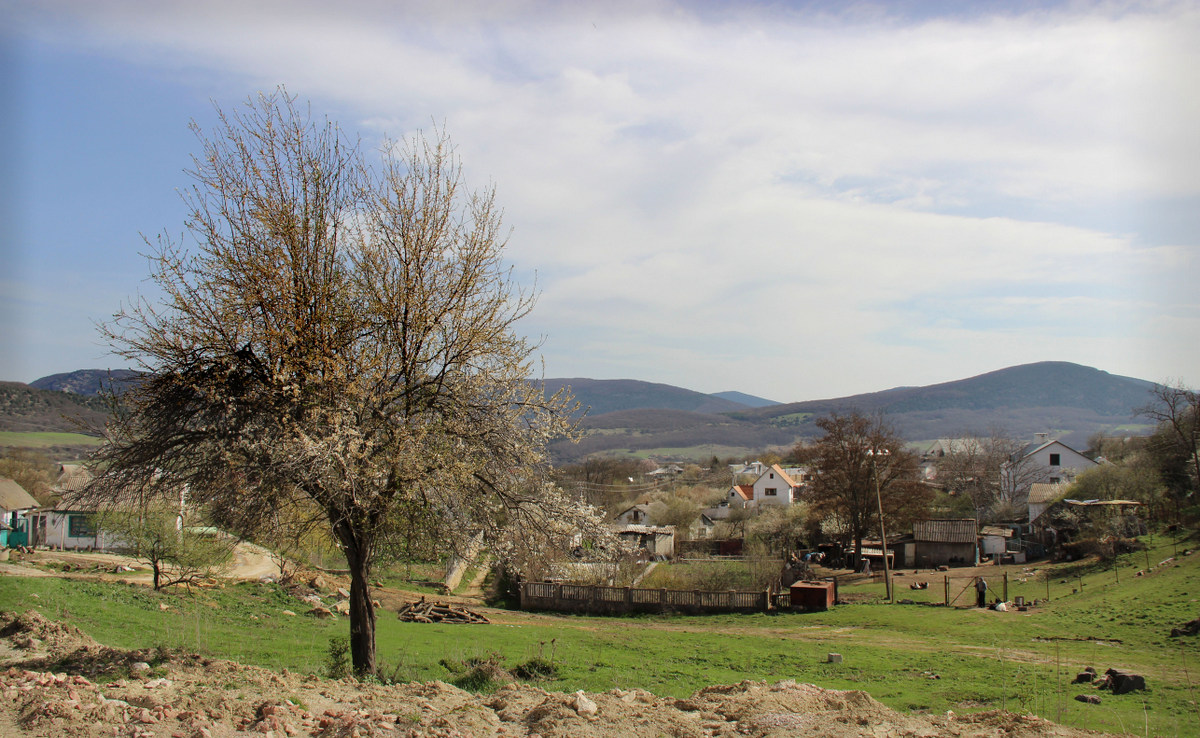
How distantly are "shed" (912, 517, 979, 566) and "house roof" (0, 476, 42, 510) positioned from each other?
57.8m

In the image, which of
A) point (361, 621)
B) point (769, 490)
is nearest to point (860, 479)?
point (769, 490)

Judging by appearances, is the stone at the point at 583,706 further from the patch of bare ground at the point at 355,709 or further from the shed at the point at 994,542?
the shed at the point at 994,542

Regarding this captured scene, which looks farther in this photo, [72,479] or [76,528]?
[76,528]

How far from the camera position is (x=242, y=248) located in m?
9.48

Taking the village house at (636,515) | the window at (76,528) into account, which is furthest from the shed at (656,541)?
the window at (76,528)

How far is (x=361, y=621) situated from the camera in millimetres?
10508

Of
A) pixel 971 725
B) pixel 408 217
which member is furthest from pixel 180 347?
pixel 971 725

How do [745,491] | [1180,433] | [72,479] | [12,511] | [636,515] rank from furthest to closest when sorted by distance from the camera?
[745,491]
[636,515]
[1180,433]
[12,511]
[72,479]

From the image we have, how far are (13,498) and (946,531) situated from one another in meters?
60.3

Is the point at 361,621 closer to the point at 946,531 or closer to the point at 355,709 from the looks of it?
the point at 355,709

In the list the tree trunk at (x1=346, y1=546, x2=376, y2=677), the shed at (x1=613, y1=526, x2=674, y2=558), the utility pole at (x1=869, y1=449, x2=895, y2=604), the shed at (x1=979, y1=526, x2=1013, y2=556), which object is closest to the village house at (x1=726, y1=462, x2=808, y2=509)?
the shed at (x1=613, y1=526, x2=674, y2=558)

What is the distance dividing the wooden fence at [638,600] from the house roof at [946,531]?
822 inches

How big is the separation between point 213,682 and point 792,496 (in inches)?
3062

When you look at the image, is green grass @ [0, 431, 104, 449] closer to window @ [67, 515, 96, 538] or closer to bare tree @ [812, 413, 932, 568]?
window @ [67, 515, 96, 538]
